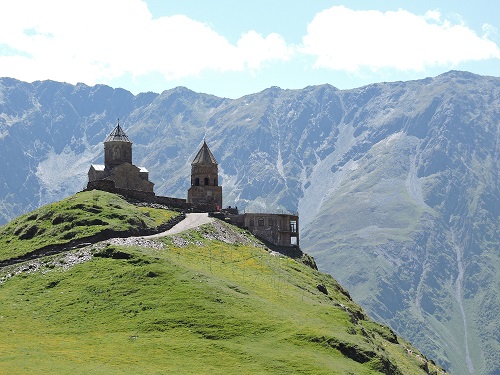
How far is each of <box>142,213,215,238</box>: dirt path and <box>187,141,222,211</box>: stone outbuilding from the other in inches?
644

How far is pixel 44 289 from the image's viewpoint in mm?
89750

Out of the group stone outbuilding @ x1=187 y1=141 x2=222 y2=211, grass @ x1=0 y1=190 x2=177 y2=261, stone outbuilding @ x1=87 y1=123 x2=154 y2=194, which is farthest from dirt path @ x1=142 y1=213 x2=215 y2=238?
stone outbuilding @ x1=87 y1=123 x2=154 y2=194

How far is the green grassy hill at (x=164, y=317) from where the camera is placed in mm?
70562

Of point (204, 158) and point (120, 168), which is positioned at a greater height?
point (204, 158)

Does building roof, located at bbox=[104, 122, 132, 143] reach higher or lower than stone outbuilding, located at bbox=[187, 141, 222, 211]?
higher

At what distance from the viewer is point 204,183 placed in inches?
6334

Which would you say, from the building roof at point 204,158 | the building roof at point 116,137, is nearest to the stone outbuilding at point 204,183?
the building roof at point 204,158

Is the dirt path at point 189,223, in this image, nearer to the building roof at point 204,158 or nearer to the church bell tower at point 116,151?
the building roof at point 204,158

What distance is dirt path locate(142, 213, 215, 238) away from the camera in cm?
11974

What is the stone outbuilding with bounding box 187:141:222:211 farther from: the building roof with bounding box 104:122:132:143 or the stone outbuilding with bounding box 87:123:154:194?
the building roof with bounding box 104:122:132:143

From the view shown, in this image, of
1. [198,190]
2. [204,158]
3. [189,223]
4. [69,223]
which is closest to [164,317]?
[69,223]

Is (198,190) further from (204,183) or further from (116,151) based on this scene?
(116,151)

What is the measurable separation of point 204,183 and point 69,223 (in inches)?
2085

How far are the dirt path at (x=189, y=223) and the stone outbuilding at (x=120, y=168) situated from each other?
2599 centimetres
